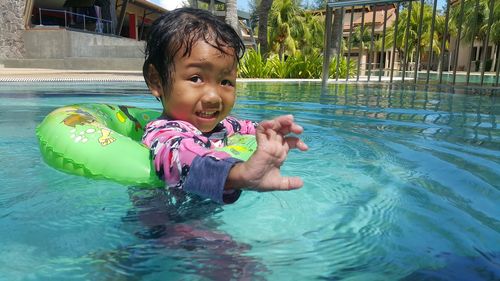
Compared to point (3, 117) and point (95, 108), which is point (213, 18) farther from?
point (3, 117)

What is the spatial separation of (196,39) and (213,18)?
25cm

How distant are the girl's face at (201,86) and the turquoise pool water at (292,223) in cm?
38

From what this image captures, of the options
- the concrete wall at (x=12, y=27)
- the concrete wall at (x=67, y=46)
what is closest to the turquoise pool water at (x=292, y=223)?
the concrete wall at (x=67, y=46)

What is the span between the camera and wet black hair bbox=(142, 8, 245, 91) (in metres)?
1.92

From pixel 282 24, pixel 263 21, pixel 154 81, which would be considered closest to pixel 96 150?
pixel 154 81

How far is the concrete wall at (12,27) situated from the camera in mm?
18766

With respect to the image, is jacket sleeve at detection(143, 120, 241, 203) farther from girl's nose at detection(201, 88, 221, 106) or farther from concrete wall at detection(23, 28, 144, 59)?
concrete wall at detection(23, 28, 144, 59)

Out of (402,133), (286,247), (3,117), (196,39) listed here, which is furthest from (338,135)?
(3,117)

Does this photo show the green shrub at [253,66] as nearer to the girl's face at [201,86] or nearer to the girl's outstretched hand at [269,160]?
the girl's face at [201,86]

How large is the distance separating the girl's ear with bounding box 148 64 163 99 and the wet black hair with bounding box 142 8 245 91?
0.03m

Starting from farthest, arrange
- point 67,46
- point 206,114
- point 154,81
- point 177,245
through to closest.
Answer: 1. point 67,46
2. point 154,81
3. point 206,114
4. point 177,245

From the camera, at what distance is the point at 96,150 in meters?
2.01

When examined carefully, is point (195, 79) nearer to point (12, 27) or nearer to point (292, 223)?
point (292, 223)

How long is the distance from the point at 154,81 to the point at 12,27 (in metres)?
19.5
